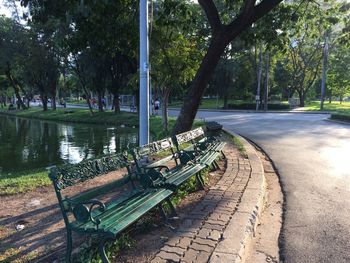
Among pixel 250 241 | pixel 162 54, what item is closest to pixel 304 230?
pixel 250 241

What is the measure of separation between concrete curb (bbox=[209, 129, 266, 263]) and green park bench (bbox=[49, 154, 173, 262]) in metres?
0.84

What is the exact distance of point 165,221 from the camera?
466cm

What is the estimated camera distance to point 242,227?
4.36 meters

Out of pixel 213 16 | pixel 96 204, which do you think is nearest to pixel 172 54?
pixel 213 16

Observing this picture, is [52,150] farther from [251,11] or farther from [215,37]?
[251,11]

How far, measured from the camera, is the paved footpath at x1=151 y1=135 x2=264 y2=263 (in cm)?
368

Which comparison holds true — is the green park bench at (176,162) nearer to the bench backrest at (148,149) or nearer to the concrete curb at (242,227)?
the bench backrest at (148,149)

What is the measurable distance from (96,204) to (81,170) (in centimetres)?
38

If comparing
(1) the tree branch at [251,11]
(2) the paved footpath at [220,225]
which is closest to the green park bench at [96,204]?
(2) the paved footpath at [220,225]

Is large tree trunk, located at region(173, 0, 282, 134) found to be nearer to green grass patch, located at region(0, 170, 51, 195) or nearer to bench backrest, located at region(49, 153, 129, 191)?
green grass patch, located at region(0, 170, 51, 195)

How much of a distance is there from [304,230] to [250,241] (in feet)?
2.88

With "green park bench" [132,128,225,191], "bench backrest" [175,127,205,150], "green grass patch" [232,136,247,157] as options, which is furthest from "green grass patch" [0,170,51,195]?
"green grass patch" [232,136,247,157]

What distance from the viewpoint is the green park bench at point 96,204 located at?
11.1 ft

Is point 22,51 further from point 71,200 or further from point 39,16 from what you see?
point 71,200
